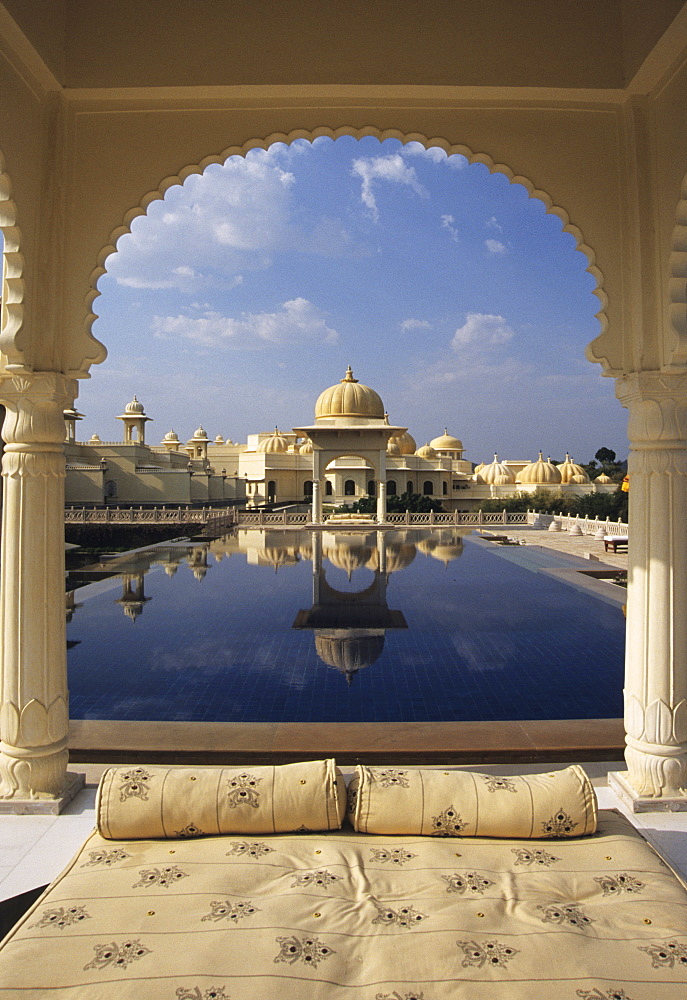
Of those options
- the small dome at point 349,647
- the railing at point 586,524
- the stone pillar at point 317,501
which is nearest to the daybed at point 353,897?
the small dome at point 349,647

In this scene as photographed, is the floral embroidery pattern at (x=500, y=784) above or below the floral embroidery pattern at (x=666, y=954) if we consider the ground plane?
above

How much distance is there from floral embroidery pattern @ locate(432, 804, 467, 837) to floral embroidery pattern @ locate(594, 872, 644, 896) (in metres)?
0.41

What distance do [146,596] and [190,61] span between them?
7395mm

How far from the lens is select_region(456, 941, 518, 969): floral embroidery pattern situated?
1.61m

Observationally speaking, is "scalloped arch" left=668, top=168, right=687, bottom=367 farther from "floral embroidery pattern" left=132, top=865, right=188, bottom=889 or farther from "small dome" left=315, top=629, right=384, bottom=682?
"small dome" left=315, top=629, right=384, bottom=682

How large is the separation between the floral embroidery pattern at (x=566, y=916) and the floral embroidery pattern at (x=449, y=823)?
0.40 meters

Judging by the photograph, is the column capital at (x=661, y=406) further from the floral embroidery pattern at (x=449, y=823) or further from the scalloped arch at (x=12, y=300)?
the scalloped arch at (x=12, y=300)

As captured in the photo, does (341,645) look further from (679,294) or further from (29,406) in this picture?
(679,294)

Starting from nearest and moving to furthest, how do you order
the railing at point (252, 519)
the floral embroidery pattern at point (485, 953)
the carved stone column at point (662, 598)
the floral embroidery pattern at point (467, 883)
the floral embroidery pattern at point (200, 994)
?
the floral embroidery pattern at point (200, 994) → the floral embroidery pattern at point (485, 953) → the floral embroidery pattern at point (467, 883) → the carved stone column at point (662, 598) → the railing at point (252, 519)

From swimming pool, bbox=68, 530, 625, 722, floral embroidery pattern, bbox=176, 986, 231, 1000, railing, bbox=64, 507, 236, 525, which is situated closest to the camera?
floral embroidery pattern, bbox=176, 986, 231, 1000

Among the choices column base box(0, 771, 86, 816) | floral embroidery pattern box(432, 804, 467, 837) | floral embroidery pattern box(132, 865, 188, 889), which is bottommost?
column base box(0, 771, 86, 816)

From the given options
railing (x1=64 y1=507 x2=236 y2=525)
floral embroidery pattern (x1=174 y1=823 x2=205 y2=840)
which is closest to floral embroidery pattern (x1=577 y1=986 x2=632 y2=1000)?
floral embroidery pattern (x1=174 y1=823 x2=205 y2=840)

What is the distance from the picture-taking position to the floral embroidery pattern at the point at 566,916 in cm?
174

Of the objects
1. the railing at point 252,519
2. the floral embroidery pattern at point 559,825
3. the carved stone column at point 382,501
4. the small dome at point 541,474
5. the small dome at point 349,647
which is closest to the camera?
the floral embroidery pattern at point 559,825
